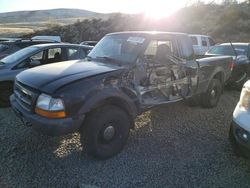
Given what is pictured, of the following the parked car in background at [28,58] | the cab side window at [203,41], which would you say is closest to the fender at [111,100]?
the parked car in background at [28,58]

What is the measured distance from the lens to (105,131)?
13.2 ft

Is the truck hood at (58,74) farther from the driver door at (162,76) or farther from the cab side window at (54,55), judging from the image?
the cab side window at (54,55)

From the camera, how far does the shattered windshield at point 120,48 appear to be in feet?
15.2

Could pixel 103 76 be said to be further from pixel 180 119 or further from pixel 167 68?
pixel 180 119

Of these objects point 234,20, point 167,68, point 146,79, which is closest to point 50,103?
point 146,79

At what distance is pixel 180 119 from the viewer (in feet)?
19.4

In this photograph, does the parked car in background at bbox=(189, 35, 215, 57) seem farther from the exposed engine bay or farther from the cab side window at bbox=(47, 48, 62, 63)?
the exposed engine bay

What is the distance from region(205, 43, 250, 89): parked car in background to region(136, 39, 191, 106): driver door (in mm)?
2948

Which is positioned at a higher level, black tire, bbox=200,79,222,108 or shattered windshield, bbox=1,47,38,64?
shattered windshield, bbox=1,47,38,64

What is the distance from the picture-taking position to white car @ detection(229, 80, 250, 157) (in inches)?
138

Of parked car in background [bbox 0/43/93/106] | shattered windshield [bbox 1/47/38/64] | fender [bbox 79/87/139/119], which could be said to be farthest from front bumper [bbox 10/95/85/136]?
shattered windshield [bbox 1/47/38/64]

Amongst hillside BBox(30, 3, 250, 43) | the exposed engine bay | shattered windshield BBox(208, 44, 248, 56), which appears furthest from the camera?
hillside BBox(30, 3, 250, 43)

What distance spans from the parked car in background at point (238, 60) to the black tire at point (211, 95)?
1.51 m

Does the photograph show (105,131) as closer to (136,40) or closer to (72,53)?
(136,40)
